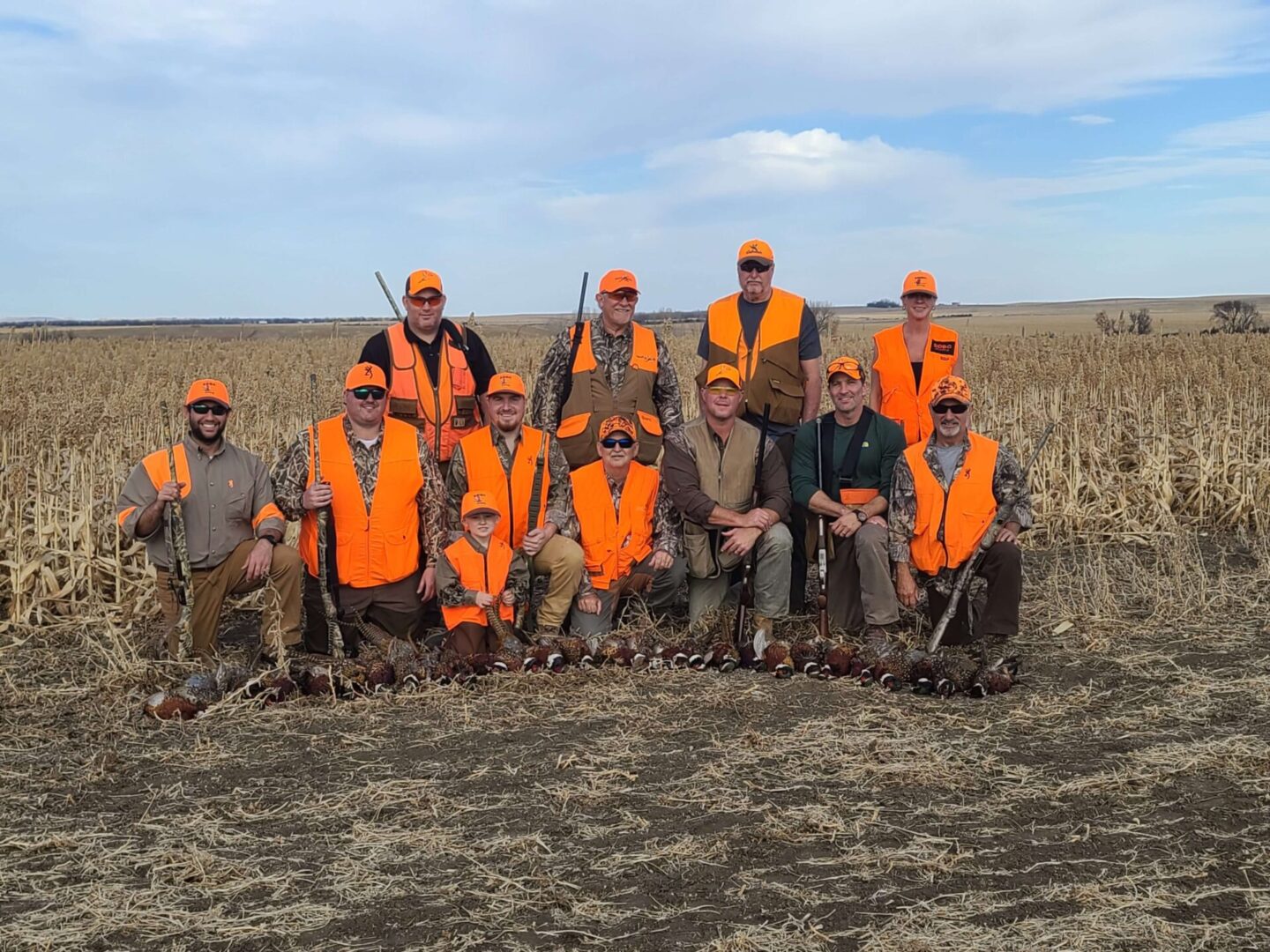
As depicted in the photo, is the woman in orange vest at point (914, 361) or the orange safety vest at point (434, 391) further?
the woman in orange vest at point (914, 361)

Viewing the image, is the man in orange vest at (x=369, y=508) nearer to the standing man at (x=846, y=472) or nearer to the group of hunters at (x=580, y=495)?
the group of hunters at (x=580, y=495)

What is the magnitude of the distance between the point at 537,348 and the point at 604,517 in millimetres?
19641

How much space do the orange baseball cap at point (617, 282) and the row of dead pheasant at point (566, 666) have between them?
2.25 meters

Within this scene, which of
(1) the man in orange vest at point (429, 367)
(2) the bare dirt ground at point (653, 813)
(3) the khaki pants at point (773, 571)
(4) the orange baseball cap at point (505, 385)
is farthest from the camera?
(1) the man in orange vest at point (429, 367)

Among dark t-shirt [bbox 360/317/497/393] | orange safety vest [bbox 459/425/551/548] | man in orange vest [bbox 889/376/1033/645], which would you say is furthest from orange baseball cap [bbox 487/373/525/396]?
man in orange vest [bbox 889/376/1033/645]

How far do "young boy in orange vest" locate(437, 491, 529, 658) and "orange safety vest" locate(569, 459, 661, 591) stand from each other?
621mm

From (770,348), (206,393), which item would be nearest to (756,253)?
(770,348)

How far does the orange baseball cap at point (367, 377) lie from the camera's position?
266 inches

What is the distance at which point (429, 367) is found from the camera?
746 cm

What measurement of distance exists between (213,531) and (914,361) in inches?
183

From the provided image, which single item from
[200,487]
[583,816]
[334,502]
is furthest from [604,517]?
[583,816]

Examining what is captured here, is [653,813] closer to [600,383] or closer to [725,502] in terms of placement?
[725,502]

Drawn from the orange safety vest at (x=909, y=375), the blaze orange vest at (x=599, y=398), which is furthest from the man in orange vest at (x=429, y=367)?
the orange safety vest at (x=909, y=375)

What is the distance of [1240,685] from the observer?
5.98 metres
